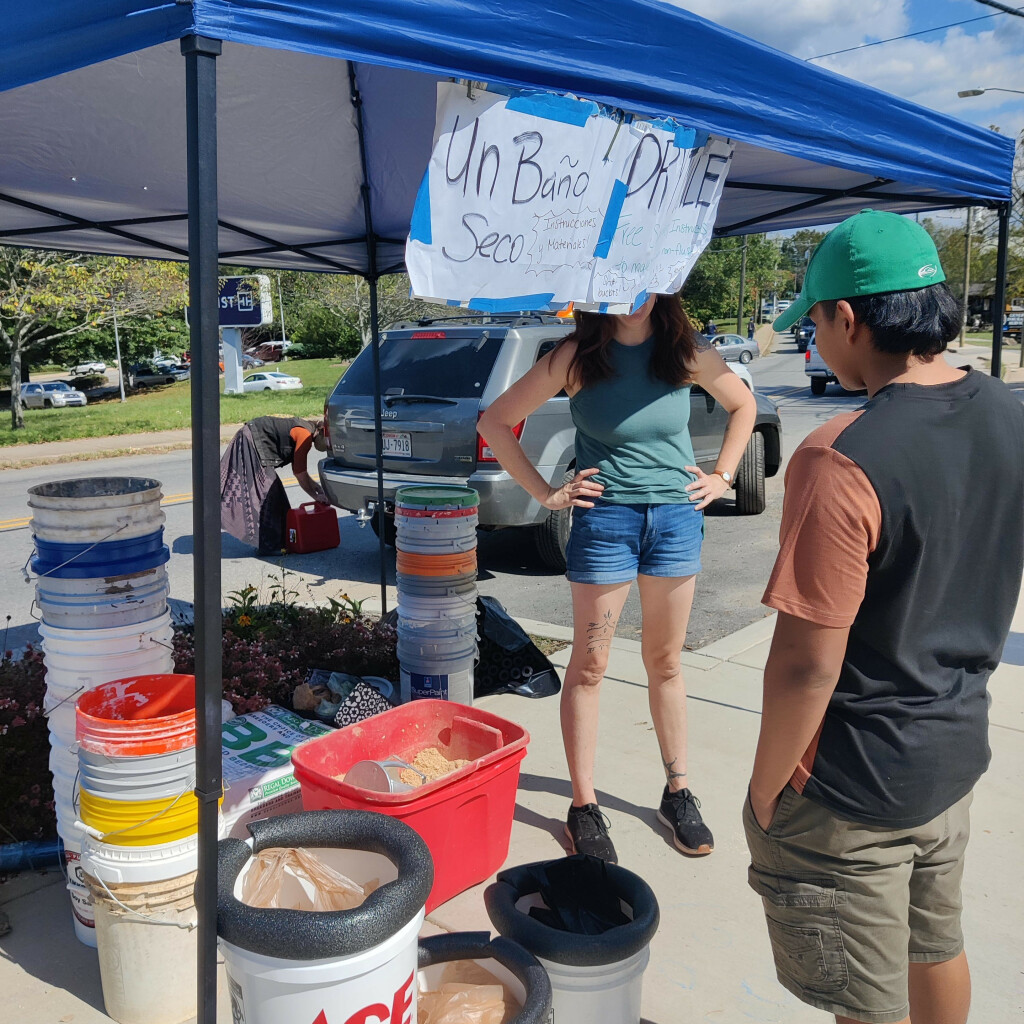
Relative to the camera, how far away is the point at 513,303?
241 cm

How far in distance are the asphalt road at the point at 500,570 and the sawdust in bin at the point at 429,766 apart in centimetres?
270

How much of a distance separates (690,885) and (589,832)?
37cm

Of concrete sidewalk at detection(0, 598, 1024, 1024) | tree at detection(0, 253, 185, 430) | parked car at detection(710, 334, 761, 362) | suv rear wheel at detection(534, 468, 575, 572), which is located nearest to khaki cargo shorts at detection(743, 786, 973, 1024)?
concrete sidewalk at detection(0, 598, 1024, 1024)

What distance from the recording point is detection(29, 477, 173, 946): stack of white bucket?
9.02ft

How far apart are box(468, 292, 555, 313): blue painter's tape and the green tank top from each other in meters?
0.58

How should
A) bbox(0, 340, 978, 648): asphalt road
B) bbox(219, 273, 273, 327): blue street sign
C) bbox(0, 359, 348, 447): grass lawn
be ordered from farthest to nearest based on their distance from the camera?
bbox(219, 273, 273, 327): blue street sign → bbox(0, 359, 348, 447): grass lawn → bbox(0, 340, 978, 648): asphalt road

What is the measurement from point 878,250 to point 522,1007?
1.64 metres

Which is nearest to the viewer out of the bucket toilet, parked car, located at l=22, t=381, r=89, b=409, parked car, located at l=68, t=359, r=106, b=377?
the bucket toilet

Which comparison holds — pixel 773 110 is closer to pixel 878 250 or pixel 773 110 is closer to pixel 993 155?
pixel 878 250

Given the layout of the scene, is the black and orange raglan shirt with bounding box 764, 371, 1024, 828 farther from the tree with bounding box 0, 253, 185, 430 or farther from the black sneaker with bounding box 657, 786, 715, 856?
the tree with bounding box 0, 253, 185, 430

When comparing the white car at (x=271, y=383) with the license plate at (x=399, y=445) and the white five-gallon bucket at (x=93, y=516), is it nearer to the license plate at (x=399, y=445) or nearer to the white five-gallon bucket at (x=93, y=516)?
the license plate at (x=399, y=445)

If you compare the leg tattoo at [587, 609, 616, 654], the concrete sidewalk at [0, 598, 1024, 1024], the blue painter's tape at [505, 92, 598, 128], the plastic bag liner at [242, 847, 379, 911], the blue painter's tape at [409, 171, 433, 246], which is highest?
the blue painter's tape at [505, 92, 598, 128]

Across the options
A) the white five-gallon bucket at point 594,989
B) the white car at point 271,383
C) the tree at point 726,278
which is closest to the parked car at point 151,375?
the white car at point 271,383

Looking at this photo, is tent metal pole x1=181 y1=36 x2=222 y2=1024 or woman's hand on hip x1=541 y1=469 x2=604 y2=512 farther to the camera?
woman's hand on hip x1=541 y1=469 x2=604 y2=512
